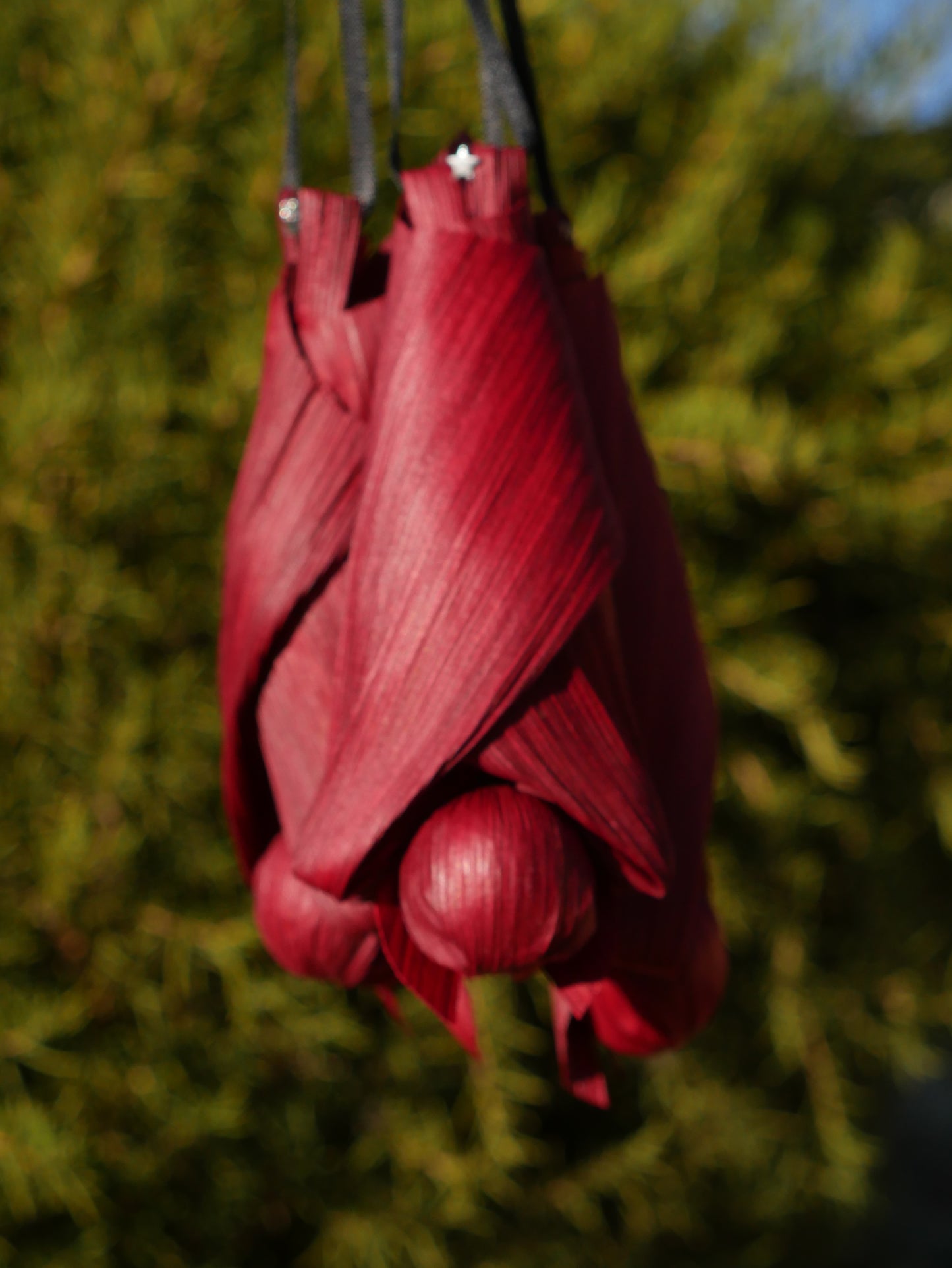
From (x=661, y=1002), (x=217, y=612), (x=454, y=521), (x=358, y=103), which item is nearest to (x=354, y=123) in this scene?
(x=358, y=103)

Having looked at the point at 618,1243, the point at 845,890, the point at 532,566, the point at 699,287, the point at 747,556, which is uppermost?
the point at 532,566

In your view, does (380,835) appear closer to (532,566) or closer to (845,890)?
(532,566)

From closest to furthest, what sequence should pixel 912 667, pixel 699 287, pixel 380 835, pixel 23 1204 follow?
pixel 380 835, pixel 23 1204, pixel 699 287, pixel 912 667

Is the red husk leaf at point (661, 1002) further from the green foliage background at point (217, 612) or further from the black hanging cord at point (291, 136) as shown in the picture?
the green foliage background at point (217, 612)

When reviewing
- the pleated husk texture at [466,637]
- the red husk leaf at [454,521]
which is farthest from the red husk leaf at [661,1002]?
the red husk leaf at [454,521]

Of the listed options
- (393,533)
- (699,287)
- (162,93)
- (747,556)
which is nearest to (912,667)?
(747,556)

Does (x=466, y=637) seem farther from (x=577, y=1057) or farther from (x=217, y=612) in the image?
(x=217, y=612)

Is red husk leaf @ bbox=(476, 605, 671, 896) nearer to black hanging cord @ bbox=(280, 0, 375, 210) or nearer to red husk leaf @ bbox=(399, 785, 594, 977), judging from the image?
red husk leaf @ bbox=(399, 785, 594, 977)

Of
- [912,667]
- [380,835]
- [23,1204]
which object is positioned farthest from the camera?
[912,667]
